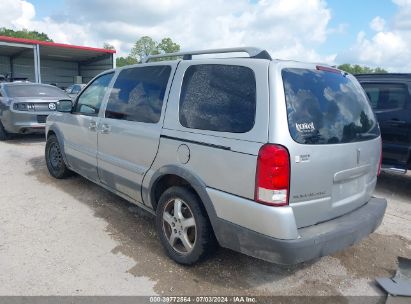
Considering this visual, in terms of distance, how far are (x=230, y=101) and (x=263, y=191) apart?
77 centimetres

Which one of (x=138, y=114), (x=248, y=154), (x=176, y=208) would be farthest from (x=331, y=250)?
(x=138, y=114)

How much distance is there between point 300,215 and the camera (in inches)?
103

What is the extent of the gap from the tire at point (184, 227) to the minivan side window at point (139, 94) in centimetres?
80

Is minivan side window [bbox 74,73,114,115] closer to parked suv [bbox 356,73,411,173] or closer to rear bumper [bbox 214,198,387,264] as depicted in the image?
rear bumper [bbox 214,198,387,264]

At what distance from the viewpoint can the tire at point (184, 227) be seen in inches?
119

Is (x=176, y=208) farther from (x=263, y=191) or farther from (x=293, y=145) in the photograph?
(x=293, y=145)

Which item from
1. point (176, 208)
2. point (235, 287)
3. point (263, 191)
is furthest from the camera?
point (176, 208)

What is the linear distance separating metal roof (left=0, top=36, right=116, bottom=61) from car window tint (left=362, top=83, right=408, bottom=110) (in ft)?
74.0

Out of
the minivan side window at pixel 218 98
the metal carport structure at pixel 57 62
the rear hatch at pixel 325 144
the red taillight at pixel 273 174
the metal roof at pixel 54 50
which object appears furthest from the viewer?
the metal carport structure at pixel 57 62

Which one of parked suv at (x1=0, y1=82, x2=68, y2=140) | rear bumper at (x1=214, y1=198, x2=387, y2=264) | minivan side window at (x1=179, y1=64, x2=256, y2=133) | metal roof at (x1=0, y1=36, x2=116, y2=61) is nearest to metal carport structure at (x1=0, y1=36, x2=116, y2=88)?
metal roof at (x1=0, y1=36, x2=116, y2=61)

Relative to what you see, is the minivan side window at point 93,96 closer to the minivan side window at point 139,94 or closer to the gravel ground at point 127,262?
the minivan side window at point 139,94

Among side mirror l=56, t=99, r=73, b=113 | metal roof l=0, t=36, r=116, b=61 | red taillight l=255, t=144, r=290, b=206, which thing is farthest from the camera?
metal roof l=0, t=36, r=116, b=61

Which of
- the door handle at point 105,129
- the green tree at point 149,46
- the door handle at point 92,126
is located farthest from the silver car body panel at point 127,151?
the green tree at point 149,46

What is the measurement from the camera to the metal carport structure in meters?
27.1
